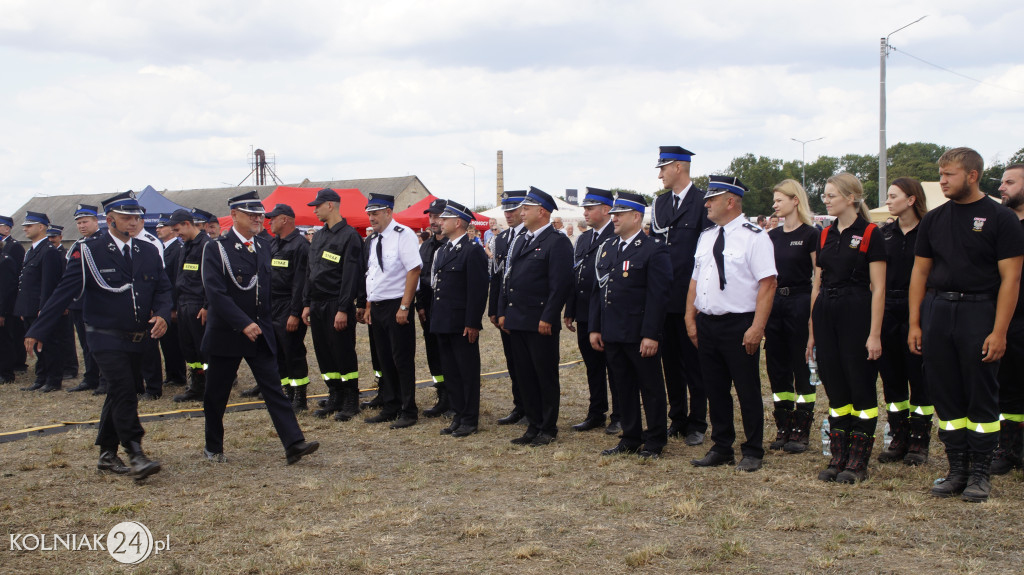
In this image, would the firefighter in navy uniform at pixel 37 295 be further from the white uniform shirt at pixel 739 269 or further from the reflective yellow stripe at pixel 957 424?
the reflective yellow stripe at pixel 957 424

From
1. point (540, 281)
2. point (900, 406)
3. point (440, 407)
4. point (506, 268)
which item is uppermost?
point (506, 268)

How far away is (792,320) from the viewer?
6578mm

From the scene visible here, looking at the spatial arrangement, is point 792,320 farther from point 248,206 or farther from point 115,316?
point 115,316

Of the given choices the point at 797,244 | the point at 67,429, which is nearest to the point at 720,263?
the point at 797,244

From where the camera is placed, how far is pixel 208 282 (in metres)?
6.54

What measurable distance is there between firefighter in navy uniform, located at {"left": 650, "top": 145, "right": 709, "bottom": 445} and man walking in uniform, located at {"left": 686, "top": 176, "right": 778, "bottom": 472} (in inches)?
24.1

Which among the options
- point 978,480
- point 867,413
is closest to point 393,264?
point 867,413

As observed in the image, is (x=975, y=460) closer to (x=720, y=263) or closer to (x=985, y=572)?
(x=985, y=572)

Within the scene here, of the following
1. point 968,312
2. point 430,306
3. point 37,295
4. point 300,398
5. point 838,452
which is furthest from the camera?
point 37,295

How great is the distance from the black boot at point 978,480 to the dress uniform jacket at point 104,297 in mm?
6165

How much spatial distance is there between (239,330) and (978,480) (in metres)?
5.55

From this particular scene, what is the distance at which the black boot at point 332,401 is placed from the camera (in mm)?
8773

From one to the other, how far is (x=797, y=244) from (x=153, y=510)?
210 inches

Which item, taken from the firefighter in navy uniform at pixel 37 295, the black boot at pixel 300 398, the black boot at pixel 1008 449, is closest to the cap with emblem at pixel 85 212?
the firefighter in navy uniform at pixel 37 295
